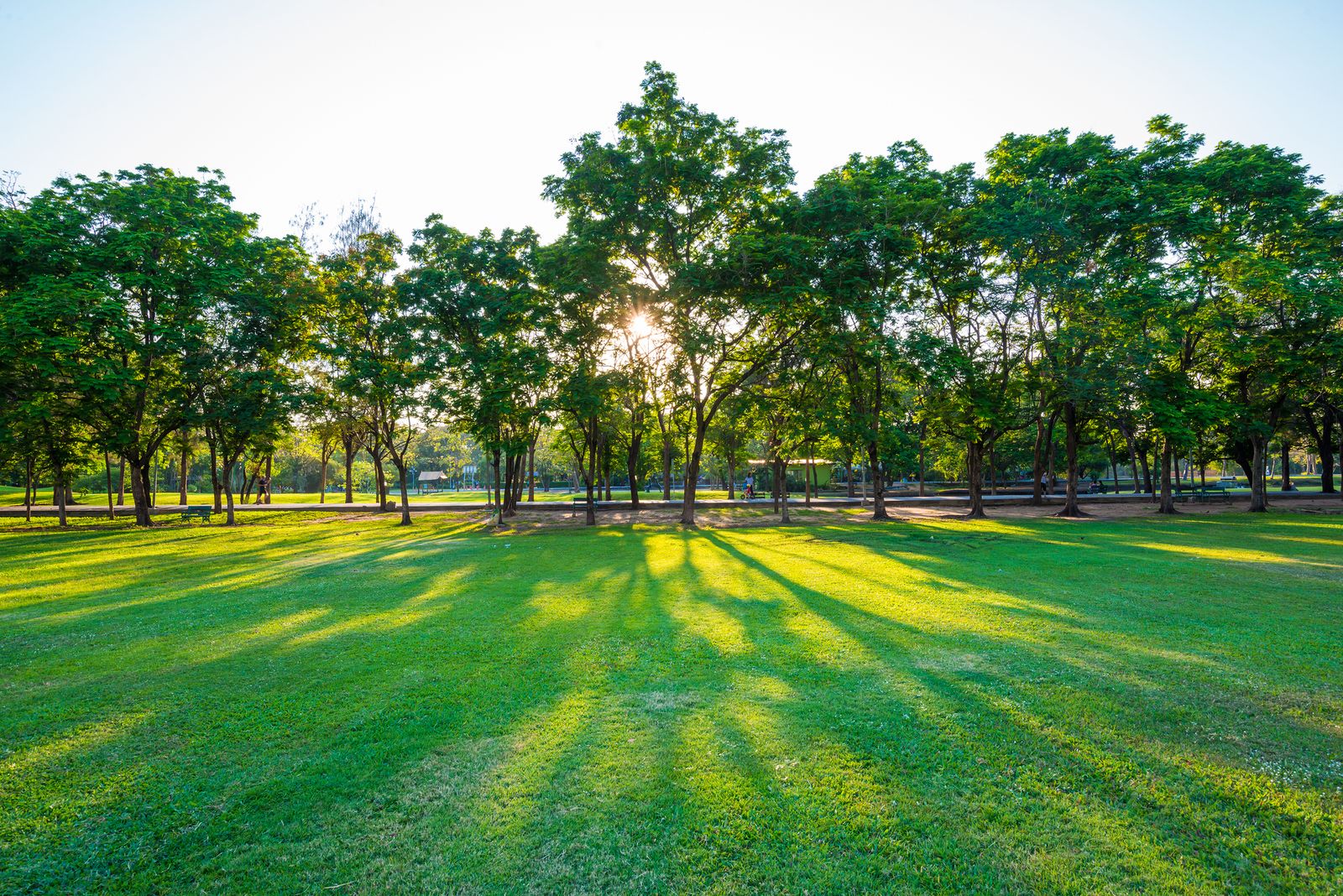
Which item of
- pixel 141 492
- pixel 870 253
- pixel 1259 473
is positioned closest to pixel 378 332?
pixel 141 492

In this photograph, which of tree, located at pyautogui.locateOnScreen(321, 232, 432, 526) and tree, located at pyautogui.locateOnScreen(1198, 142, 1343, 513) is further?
tree, located at pyautogui.locateOnScreen(321, 232, 432, 526)

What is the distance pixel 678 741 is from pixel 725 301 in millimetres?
21150

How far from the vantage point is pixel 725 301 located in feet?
78.3

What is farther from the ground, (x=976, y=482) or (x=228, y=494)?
(x=228, y=494)

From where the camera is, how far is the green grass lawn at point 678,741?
3225 mm

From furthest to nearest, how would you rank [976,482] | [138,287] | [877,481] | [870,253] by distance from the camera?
[976,482] < [877,481] < [138,287] < [870,253]

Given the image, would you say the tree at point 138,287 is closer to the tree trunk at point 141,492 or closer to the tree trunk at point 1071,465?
the tree trunk at point 141,492

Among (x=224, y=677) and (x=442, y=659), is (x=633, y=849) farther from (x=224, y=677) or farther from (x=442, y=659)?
(x=224, y=677)

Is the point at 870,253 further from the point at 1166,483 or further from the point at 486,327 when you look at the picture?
the point at 1166,483

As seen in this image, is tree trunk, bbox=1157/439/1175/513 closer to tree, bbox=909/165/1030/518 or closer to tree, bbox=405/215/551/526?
tree, bbox=909/165/1030/518

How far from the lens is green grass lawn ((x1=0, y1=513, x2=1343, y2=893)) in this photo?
322cm

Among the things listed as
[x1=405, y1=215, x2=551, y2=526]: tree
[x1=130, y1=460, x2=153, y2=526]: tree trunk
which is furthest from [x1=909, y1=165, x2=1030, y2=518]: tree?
[x1=130, y1=460, x2=153, y2=526]: tree trunk

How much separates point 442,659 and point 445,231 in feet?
83.3

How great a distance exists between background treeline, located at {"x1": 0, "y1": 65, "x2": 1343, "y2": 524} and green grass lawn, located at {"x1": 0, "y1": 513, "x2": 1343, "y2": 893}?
604 inches
